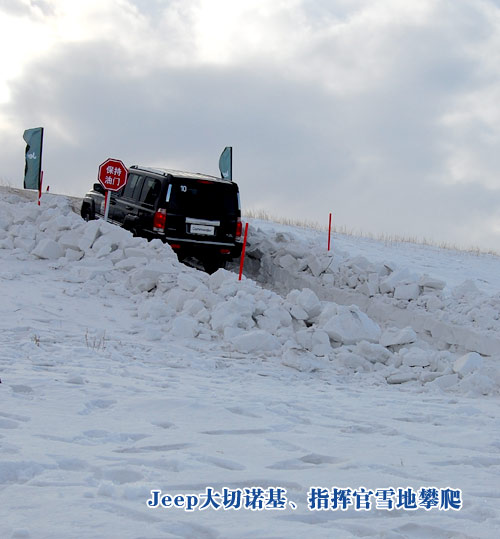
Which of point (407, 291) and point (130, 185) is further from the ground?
point (130, 185)

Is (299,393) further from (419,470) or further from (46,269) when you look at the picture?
(46,269)

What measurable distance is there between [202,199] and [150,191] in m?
1.08

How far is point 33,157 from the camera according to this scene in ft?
76.2

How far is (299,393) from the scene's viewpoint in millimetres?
7469

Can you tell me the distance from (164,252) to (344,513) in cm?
933

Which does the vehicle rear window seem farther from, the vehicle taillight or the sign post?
the sign post

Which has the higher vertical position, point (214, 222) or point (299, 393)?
point (214, 222)

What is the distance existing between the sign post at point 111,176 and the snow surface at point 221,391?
1514mm

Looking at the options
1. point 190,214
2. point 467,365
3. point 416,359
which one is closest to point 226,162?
point 190,214

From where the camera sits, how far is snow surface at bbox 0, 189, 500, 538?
12.9 feet

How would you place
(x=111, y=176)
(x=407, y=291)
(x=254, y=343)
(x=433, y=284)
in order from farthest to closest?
(x=111, y=176) → (x=433, y=284) → (x=407, y=291) → (x=254, y=343)

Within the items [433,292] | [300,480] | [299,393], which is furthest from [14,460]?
[433,292]

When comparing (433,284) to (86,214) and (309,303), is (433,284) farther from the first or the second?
(86,214)

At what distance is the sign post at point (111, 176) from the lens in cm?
1620
